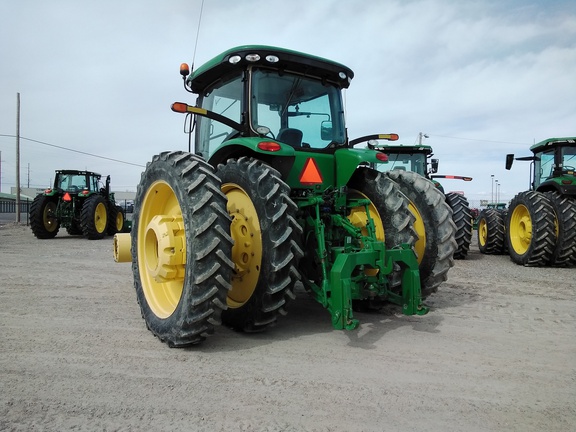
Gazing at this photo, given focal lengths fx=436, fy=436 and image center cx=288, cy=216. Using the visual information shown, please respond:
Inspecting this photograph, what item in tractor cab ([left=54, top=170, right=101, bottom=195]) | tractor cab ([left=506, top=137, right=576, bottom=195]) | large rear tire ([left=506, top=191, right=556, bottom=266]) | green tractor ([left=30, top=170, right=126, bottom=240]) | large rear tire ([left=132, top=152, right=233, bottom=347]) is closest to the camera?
large rear tire ([left=132, top=152, right=233, bottom=347])

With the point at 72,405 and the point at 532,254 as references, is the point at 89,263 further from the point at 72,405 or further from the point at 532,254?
the point at 532,254

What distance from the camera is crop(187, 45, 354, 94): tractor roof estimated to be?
3883 mm

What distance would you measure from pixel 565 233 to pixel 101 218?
1325cm

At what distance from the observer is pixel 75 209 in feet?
47.8

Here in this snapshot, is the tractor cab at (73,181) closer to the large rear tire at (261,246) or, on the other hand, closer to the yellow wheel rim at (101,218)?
the yellow wheel rim at (101,218)

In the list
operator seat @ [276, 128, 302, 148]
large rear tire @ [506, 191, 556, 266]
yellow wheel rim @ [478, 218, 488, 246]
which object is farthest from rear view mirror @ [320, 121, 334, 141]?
yellow wheel rim @ [478, 218, 488, 246]

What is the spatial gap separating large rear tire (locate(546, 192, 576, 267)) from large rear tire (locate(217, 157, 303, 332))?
657 cm

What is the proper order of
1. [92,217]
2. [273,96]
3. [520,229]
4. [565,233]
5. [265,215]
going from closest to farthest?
[265,215], [273,96], [565,233], [520,229], [92,217]

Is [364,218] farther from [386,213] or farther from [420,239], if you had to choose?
[420,239]

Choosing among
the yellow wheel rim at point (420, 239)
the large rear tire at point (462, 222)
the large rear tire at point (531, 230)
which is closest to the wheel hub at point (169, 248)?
the yellow wheel rim at point (420, 239)

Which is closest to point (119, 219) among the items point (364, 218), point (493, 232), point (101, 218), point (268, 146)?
point (101, 218)

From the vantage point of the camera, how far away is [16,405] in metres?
2.34

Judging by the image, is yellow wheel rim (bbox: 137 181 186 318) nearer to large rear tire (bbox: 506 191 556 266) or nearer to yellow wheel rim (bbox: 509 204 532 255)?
large rear tire (bbox: 506 191 556 266)

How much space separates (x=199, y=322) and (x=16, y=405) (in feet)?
3.73
